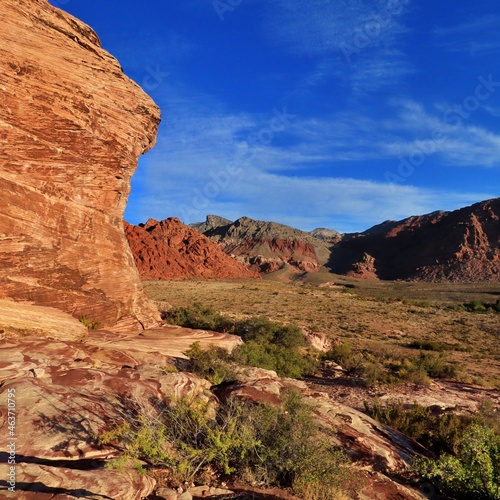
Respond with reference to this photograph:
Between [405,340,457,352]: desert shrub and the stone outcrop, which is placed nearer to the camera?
the stone outcrop

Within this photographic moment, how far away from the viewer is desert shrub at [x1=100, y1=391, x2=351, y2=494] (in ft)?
15.4

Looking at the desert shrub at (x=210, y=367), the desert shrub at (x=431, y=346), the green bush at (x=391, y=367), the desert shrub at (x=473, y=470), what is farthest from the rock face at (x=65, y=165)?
the desert shrub at (x=431, y=346)

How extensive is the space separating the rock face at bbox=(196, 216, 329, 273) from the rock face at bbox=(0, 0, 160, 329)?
85707mm

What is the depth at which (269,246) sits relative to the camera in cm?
11656

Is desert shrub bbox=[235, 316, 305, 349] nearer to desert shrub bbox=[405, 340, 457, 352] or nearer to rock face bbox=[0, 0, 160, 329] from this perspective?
rock face bbox=[0, 0, 160, 329]

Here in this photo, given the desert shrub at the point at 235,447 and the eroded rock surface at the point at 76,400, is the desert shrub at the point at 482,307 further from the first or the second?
the eroded rock surface at the point at 76,400

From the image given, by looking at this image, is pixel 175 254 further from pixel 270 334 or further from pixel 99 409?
pixel 99 409

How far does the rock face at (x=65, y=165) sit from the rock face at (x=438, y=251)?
88.2m

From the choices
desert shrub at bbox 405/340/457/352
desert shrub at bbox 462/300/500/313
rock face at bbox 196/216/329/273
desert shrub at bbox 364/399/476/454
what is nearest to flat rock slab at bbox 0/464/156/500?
desert shrub at bbox 364/399/476/454

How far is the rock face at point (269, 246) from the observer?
102562 mm

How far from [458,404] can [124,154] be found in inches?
485

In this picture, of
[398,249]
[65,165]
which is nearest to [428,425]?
[65,165]

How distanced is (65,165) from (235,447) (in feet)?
28.6

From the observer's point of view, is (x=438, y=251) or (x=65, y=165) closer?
(x=65, y=165)
